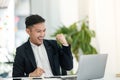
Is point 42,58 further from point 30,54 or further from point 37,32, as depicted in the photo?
point 37,32

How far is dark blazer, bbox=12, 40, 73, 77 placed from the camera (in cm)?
231

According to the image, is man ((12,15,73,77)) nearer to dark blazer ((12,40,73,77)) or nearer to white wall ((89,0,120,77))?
dark blazer ((12,40,73,77))

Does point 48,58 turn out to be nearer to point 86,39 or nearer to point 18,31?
point 86,39

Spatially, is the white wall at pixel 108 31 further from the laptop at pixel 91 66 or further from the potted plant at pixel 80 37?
the laptop at pixel 91 66

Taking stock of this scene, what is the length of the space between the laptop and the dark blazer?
0.41 metres

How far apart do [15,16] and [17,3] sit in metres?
0.24

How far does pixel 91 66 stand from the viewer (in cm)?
194

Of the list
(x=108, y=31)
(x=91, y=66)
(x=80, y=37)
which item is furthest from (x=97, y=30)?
(x=91, y=66)

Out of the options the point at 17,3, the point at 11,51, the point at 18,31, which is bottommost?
the point at 11,51

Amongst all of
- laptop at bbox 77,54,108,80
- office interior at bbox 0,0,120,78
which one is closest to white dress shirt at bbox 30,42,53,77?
laptop at bbox 77,54,108,80

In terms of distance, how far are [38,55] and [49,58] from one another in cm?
11

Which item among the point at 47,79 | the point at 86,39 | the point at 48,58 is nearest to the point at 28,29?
the point at 48,58

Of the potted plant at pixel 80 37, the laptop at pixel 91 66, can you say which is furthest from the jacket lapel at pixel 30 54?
the potted plant at pixel 80 37

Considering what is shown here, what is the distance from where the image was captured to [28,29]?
2.39 metres
